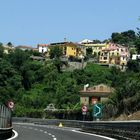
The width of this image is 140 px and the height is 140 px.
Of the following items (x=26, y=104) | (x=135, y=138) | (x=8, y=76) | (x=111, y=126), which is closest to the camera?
(x=135, y=138)

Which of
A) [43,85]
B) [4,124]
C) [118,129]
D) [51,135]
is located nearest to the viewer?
[4,124]

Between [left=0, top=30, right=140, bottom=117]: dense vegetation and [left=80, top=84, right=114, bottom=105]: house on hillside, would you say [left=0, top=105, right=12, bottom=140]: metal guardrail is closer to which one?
[left=0, top=30, right=140, bottom=117]: dense vegetation

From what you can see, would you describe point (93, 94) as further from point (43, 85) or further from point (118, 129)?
point (118, 129)

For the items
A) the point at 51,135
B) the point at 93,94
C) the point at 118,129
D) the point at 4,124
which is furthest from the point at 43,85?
the point at 4,124

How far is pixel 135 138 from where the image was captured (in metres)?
26.8

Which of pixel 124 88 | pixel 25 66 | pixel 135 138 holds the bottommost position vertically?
pixel 135 138

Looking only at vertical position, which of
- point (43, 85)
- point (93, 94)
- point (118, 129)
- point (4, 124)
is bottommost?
point (118, 129)

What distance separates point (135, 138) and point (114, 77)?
157296mm

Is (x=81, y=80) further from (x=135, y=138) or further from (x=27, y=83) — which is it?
(x=135, y=138)

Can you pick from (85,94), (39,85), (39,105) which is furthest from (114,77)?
(39,105)

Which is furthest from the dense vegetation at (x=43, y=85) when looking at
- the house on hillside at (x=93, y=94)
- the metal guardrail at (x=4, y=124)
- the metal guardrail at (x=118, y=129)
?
the metal guardrail at (x=4, y=124)

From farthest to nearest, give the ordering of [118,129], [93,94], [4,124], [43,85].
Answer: [43,85] → [93,94] → [118,129] → [4,124]

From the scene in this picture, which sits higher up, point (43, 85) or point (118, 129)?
point (43, 85)

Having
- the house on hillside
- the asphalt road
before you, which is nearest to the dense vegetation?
the house on hillside
